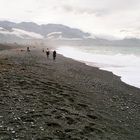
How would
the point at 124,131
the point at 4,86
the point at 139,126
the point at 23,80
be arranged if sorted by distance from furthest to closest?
the point at 23,80 < the point at 4,86 < the point at 139,126 < the point at 124,131

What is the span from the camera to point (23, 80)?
2784 cm

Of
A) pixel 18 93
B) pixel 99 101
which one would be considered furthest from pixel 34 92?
pixel 99 101

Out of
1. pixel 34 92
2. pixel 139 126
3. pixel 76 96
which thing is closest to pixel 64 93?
pixel 76 96

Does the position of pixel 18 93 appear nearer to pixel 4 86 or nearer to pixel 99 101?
pixel 4 86

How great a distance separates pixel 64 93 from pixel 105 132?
875 cm

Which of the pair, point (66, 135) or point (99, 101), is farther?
point (99, 101)

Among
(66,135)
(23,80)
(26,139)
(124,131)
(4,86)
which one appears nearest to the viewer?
(26,139)

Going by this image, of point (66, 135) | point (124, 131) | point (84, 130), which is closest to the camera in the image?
point (66, 135)

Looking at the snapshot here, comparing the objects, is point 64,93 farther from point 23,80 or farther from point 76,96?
point 23,80

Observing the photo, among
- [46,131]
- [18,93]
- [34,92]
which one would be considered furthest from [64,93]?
Result: [46,131]

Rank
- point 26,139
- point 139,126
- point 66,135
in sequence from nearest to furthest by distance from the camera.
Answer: point 26,139 < point 66,135 < point 139,126

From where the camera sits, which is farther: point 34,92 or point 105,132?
point 34,92

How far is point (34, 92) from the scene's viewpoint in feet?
77.8

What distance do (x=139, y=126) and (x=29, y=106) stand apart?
6.87 m
